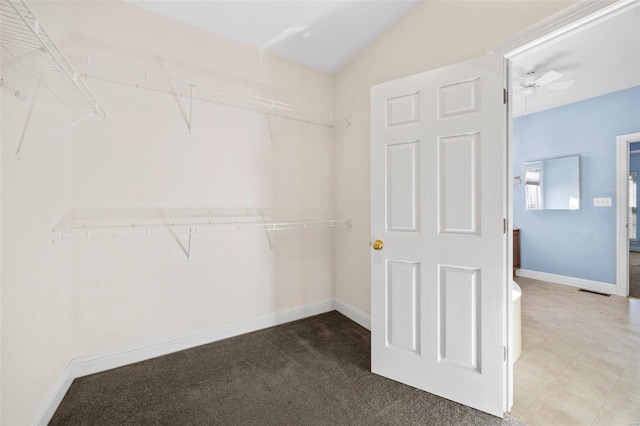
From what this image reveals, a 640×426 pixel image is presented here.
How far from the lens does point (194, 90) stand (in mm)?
2229

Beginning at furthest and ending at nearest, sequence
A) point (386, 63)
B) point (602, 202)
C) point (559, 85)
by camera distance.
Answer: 1. point (602, 202)
2. point (559, 85)
3. point (386, 63)

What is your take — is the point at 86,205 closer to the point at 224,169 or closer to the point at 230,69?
the point at 224,169

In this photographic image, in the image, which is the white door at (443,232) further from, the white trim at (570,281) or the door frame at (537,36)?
the white trim at (570,281)

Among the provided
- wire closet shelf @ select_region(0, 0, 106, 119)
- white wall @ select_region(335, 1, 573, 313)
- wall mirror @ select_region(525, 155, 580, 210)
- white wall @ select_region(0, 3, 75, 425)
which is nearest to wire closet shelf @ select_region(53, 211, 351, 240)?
white wall @ select_region(0, 3, 75, 425)

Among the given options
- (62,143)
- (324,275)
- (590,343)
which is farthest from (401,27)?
(590,343)

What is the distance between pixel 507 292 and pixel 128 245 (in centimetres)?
264

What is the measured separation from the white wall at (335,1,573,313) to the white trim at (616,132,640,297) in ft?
9.65

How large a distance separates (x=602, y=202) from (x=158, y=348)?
17.9ft

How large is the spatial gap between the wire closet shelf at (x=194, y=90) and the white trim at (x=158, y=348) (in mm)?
2024

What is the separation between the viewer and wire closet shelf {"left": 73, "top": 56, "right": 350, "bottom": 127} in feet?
6.13

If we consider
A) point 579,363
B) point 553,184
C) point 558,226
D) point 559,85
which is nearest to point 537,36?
point 559,85

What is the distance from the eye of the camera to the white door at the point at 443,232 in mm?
1492

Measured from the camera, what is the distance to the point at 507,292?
1.52 metres

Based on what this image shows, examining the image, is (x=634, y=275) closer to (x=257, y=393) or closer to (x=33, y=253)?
(x=257, y=393)
